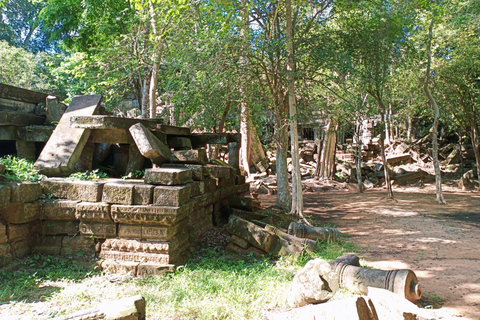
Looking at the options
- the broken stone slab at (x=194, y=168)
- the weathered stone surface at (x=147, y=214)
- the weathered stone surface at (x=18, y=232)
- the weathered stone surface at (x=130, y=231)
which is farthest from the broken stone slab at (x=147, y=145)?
the weathered stone surface at (x=18, y=232)

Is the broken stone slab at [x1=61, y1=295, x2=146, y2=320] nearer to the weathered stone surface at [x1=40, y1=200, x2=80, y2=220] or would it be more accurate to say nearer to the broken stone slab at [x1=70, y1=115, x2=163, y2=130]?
the weathered stone surface at [x1=40, y1=200, x2=80, y2=220]

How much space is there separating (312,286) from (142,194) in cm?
269

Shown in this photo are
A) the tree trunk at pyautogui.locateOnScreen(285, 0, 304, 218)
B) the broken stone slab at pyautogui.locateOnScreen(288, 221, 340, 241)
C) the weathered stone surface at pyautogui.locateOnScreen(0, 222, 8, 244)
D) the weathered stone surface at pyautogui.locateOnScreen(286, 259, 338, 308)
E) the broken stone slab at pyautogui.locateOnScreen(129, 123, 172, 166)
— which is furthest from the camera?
the tree trunk at pyautogui.locateOnScreen(285, 0, 304, 218)

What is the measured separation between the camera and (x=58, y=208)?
516 centimetres

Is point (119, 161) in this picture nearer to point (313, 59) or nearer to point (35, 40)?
point (313, 59)

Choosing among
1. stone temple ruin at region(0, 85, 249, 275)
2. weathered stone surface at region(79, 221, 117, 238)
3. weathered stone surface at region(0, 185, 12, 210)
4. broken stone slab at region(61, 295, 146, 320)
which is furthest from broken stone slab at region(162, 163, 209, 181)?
broken stone slab at region(61, 295, 146, 320)

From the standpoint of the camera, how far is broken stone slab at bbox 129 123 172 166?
17.8 feet

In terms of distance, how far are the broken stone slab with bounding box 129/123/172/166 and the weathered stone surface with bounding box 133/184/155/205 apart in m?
0.69

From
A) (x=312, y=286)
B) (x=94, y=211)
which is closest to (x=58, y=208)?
(x=94, y=211)

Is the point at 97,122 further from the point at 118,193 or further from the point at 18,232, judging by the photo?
the point at 18,232

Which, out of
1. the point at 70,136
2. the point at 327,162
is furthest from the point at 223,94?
the point at 327,162

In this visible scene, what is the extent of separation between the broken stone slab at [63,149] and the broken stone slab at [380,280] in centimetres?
443

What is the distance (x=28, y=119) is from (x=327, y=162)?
14495mm

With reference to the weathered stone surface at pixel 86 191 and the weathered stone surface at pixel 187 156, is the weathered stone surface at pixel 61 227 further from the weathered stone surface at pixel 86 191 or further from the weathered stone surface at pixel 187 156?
the weathered stone surface at pixel 187 156
